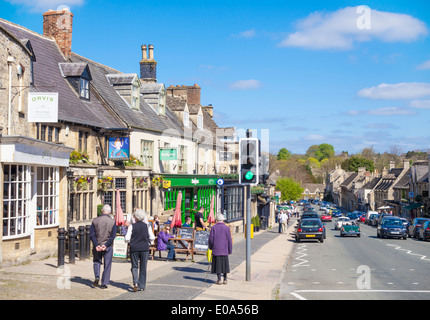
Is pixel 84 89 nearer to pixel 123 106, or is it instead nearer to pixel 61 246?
pixel 123 106

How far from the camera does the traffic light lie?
13117 millimetres

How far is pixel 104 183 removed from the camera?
856 inches

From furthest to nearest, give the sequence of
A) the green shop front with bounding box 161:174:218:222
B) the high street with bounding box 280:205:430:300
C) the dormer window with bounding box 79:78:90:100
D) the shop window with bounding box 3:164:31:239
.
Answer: the green shop front with bounding box 161:174:218:222, the dormer window with bounding box 79:78:90:100, the shop window with bounding box 3:164:31:239, the high street with bounding box 280:205:430:300

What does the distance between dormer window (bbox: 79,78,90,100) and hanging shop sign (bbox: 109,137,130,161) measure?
9.23 ft

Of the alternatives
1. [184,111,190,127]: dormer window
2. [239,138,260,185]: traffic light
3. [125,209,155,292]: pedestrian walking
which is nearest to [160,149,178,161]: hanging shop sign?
[184,111,190,127]: dormer window

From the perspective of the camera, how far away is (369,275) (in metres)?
15.9

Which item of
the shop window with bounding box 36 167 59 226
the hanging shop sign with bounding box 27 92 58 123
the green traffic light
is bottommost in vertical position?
the shop window with bounding box 36 167 59 226

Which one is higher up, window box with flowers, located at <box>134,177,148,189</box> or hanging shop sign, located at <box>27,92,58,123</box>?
hanging shop sign, located at <box>27,92,58,123</box>

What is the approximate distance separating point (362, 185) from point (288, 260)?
10456 cm

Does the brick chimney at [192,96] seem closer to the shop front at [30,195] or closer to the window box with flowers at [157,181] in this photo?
the window box with flowers at [157,181]

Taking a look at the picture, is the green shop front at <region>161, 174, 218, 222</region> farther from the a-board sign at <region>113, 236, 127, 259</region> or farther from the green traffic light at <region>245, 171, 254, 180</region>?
the green traffic light at <region>245, 171, 254, 180</region>

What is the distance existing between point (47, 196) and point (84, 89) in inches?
358

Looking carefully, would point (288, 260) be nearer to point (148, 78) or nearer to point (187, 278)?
point (187, 278)
